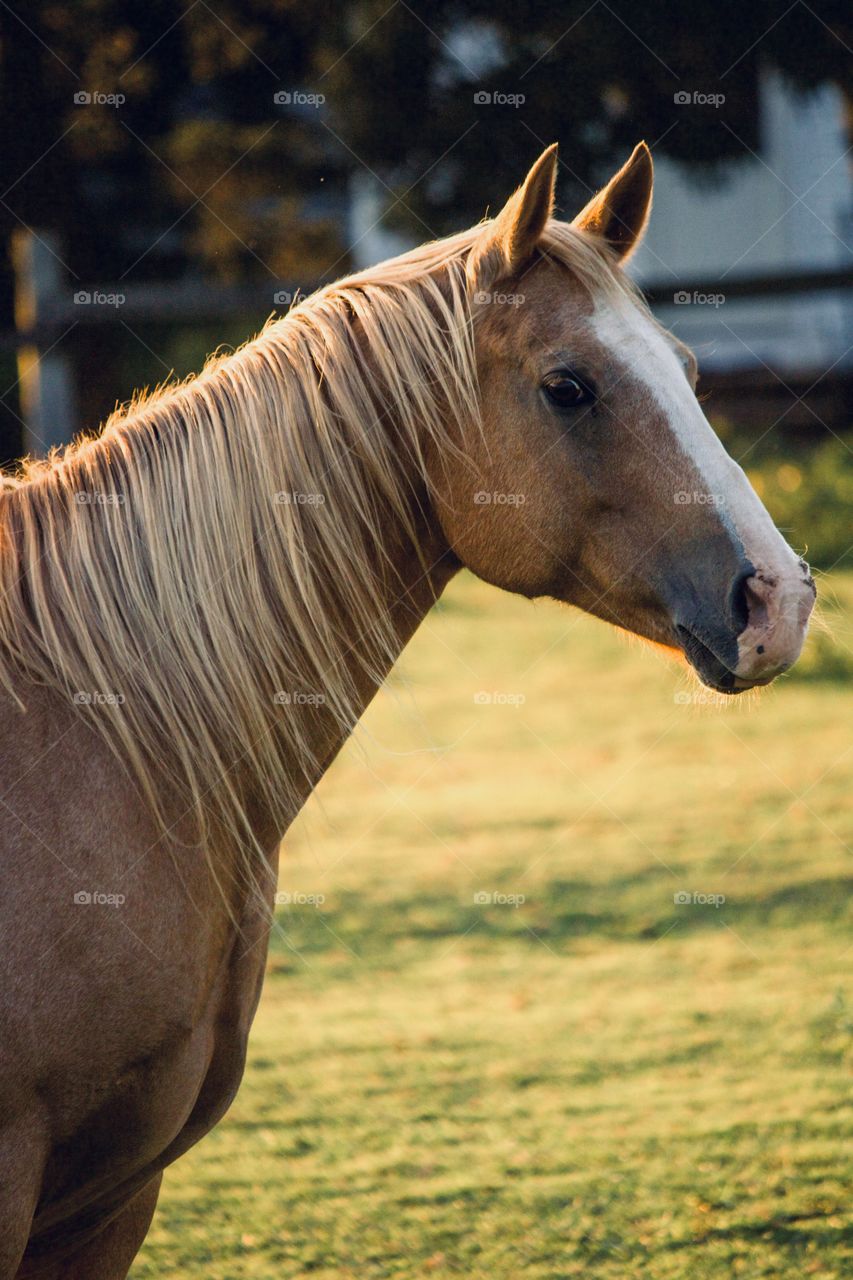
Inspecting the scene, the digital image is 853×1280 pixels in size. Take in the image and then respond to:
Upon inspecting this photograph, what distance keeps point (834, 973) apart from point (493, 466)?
10.4 ft

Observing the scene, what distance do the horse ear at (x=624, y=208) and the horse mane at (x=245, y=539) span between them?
128mm

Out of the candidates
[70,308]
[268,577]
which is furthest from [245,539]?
[70,308]

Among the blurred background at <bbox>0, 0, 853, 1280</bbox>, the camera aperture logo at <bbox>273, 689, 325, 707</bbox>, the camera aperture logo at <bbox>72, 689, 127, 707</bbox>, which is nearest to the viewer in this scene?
the camera aperture logo at <bbox>72, 689, 127, 707</bbox>

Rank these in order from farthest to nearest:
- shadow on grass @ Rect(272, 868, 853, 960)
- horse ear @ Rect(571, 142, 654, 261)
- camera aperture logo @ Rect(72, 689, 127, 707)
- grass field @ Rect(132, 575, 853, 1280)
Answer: shadow on grass @ Rect(272, 868, 853, 960) → grass field @ Rect(132, 575, 853, 1280) → horse ear @ Rect(571, 142, 654, 261) → camera aperture logo @ Rect(72, 689, 127, 707)

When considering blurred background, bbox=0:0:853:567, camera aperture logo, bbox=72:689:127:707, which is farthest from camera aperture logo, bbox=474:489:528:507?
blurred background, bbox=0:0:853:567

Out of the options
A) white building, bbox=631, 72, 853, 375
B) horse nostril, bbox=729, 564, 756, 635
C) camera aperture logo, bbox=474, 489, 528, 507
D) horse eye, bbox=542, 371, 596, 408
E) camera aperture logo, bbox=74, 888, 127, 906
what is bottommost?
white building, bbox=631, 72, 853, 375

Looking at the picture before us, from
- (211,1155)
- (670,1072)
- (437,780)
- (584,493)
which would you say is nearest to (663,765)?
(437,780)

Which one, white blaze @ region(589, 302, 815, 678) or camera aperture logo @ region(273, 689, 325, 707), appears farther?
camera aperture logo @ region(273, 689, 325, 707)

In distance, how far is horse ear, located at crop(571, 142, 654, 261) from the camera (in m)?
2.12

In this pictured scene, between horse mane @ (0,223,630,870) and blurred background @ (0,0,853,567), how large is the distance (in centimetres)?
180

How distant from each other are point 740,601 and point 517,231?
66 centimetres

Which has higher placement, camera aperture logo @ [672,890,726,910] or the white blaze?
the white blaze

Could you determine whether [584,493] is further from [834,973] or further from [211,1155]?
[834,973]

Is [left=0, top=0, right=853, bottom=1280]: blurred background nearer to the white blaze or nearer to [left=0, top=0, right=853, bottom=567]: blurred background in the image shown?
[left=0, top=0, right=853, bottom=567]: blurred background
